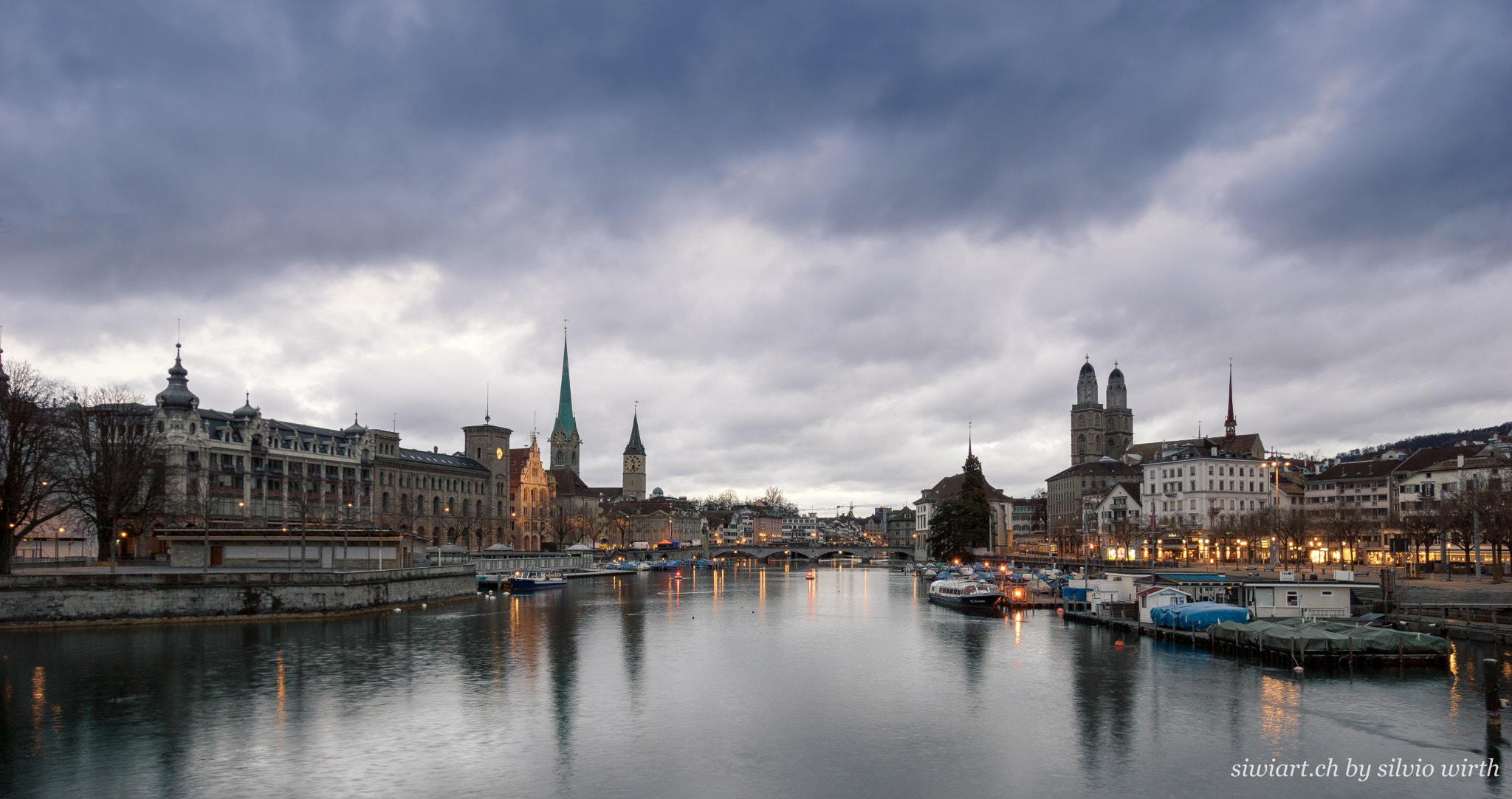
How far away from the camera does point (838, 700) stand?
4428cm

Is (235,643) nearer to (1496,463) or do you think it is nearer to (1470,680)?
(1470,680)

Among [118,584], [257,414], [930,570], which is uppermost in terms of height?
[257,414]

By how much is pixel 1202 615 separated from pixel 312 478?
12625 cm

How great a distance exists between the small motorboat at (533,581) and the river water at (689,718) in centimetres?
5644

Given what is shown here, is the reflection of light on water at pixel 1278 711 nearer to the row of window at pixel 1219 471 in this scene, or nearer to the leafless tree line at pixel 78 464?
the leafless tree line at pixel 78 464

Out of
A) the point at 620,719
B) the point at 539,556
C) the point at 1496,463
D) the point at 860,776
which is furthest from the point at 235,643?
the point at 1496,463

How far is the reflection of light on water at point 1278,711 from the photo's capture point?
35156 millimetres

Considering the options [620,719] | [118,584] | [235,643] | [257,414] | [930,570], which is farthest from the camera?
[930,570]

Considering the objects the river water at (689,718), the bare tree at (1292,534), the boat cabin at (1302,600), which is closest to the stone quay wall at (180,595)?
the river water at (689,718)

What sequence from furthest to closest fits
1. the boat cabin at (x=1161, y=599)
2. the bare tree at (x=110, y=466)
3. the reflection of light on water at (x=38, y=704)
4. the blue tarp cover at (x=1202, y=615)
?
the bare tree at (x=110, y=466) < the boat cabin at (x=1161, y=599) < the blue tarp cover at (x=1202, y=615) < the reflection of light on water at (x=38, y=704)

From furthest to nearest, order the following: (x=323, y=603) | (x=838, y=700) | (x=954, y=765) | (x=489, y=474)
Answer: (x=489, y=474) → (x=323, y=603) → (x=838, y=700) → (x=954, y=765)

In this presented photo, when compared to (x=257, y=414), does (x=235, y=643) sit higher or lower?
lower

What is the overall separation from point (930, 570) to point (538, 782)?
133m

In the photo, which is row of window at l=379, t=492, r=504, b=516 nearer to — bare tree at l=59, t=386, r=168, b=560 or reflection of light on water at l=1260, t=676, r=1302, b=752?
bare tree at l=59, t=386, r=168, b=560
